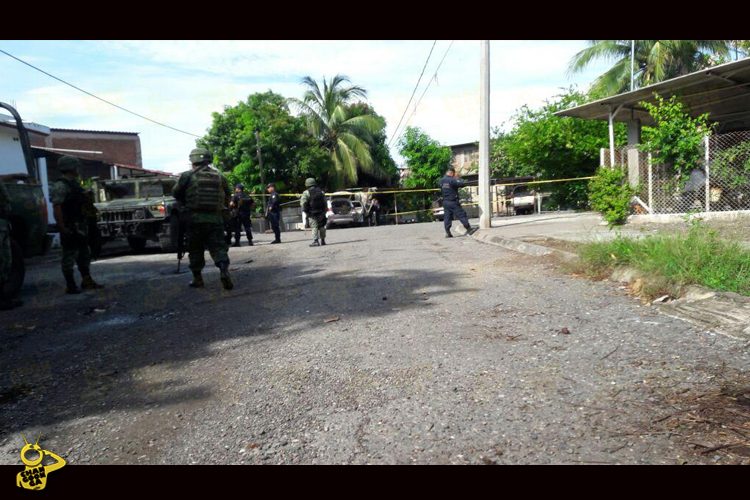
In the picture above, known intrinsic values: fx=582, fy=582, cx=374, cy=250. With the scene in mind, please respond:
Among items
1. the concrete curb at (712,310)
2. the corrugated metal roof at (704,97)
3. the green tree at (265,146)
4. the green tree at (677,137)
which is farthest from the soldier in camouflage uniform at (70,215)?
the green tree at (265,146)

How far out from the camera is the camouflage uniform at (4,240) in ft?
22.1

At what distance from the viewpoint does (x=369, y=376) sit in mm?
3662

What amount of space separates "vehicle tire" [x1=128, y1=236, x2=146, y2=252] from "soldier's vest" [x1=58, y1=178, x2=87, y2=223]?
6.82m

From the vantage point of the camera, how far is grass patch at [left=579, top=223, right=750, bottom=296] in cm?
536

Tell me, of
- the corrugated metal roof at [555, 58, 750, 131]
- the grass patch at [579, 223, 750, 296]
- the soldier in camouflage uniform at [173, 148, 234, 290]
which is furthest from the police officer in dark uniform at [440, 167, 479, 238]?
the soldier in camouflage uniform at [173, 148, 234, 290]

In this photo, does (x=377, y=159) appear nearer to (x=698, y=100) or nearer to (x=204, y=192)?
(x=698, y=100)

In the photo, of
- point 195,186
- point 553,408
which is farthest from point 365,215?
point 553,408

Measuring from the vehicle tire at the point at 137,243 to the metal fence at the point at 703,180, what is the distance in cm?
1200

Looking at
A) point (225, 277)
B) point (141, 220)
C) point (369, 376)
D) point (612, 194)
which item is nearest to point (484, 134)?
point (612, 194)

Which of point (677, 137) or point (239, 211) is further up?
point (677, 137)

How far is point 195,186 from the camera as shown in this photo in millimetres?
7324

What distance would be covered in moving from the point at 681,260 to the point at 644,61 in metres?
27.6
